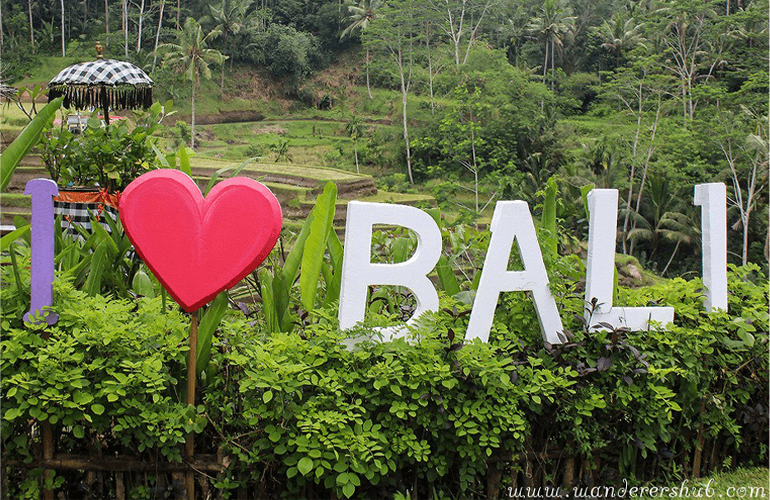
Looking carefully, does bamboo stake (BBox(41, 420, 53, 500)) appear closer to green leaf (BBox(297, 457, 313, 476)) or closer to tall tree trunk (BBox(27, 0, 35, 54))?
green leaf (BBox(297, 457, 313, 476))

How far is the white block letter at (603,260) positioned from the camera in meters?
1.77

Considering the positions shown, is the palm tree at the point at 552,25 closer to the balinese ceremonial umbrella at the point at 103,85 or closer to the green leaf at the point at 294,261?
the balinese ceremonial umbrella at the point at 103,85

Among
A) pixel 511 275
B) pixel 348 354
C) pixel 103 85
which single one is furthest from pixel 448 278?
pixel 103 85

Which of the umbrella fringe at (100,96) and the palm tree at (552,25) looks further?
the palm tree at (552,25)

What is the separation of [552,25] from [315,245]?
79.7 ft

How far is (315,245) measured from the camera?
175 centimetres

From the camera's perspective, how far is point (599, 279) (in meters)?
1.78

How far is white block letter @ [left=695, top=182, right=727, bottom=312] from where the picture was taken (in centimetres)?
193

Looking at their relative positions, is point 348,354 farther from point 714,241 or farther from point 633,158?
point 633,158

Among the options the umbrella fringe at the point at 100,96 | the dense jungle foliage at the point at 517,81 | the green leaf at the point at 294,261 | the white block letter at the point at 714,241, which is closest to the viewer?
the green leaf at the point at 294,261

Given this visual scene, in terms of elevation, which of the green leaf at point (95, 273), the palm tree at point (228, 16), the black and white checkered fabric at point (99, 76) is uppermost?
the palm tree at point (228, 16)

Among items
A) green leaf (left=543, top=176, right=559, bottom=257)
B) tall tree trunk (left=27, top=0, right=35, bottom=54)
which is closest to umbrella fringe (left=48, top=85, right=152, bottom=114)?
green leaf (left=543, top=176, right=559, bottom=257)

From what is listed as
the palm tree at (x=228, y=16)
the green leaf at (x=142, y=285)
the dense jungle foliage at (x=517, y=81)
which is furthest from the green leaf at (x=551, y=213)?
the palm tree at (x=228, y=16)

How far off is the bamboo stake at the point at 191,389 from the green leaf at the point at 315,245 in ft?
1.10
